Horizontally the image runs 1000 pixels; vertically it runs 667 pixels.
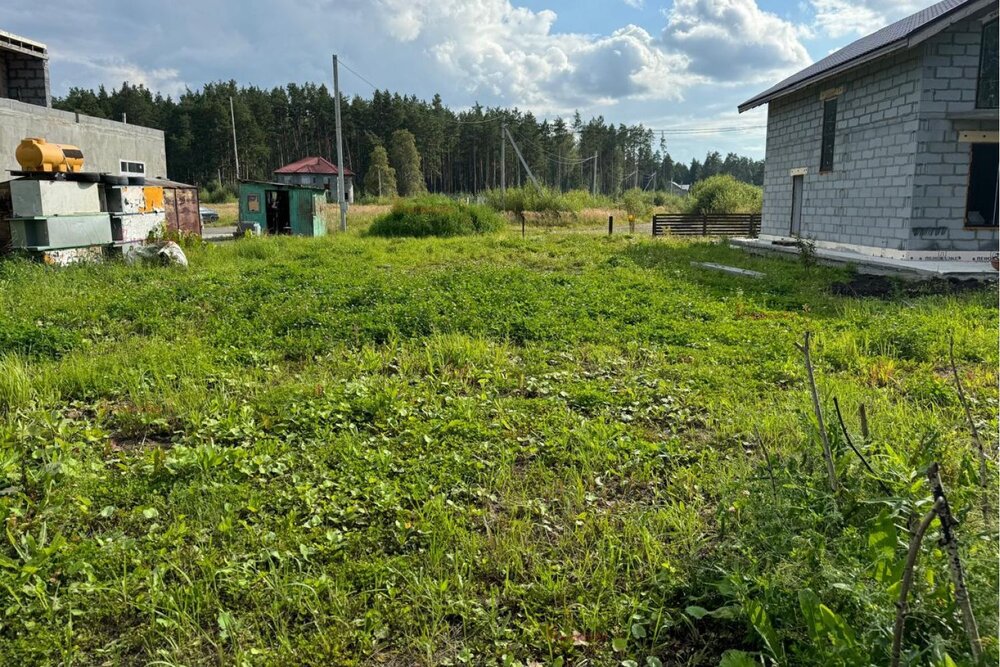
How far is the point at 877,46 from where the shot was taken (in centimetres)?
1254

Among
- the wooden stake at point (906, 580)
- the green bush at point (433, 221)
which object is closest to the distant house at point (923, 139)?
the wooden stake at point (906, 580)

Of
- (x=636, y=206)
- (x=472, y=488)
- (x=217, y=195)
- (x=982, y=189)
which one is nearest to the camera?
(x=472, y=488)

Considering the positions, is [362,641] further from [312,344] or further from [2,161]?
[2,161]

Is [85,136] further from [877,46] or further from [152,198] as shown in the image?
[877,46]

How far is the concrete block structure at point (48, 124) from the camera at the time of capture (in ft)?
58.7

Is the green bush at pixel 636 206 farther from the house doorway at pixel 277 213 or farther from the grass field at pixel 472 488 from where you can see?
the grass field at pixel 472 488

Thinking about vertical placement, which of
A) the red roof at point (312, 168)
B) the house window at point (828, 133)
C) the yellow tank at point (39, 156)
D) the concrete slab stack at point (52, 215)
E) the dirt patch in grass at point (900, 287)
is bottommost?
the dirt patch in grass at point (900, 287)

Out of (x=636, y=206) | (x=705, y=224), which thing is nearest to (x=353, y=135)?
(x=636, y=206)

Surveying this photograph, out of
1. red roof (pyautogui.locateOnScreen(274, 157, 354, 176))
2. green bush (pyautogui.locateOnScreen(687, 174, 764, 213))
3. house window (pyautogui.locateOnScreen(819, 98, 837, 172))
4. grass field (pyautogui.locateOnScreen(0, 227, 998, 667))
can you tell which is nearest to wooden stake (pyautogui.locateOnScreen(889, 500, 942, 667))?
grass field (pyautogui.locateOnScreen(0, 227, 998, 667))

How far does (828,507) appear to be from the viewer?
2689 mm

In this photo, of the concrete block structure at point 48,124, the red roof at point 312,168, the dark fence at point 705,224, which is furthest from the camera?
the red roof at point 312,168

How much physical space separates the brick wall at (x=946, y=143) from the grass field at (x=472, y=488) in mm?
5132

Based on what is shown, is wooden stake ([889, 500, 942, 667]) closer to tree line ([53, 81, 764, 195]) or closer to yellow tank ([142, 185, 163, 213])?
yellow tank ([142, 185, 163, 213])

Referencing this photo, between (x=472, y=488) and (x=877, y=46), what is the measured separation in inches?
524
